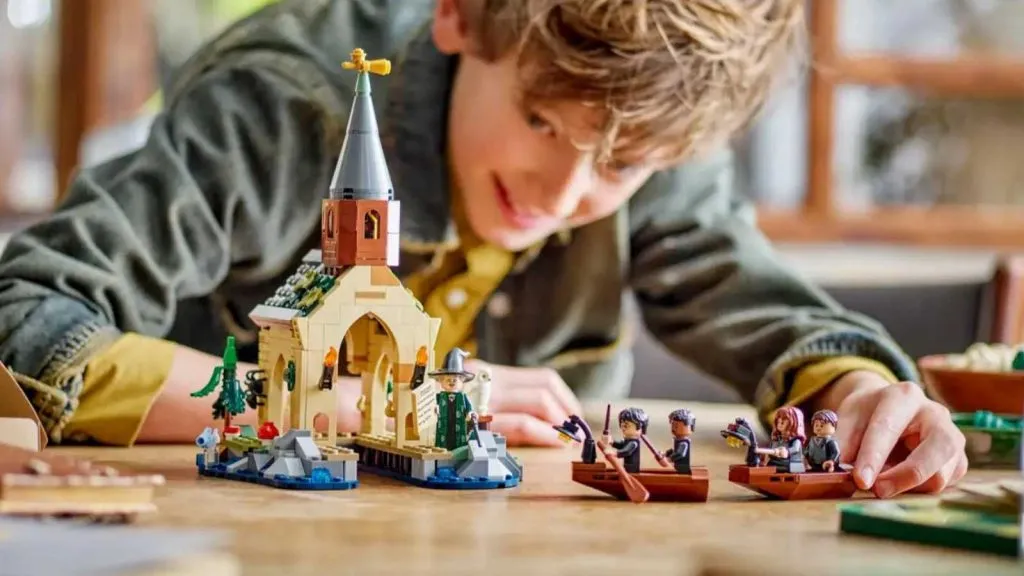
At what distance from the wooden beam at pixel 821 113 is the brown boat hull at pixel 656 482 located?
71.6 inches

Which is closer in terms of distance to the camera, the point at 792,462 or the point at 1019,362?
the point at 792,462

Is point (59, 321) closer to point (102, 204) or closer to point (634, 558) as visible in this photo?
point (102, 204)

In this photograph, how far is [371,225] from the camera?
0.96m

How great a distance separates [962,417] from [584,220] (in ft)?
1.27

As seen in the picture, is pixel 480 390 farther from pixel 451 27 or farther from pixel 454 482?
pixel 451 27

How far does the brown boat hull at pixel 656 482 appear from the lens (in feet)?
3.01

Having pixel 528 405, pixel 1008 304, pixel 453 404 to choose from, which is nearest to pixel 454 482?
pixel 453 404

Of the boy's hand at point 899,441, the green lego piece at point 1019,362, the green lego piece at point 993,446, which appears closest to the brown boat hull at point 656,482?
the boy's hand at point 899,441

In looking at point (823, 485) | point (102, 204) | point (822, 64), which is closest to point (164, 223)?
point (102, 204)

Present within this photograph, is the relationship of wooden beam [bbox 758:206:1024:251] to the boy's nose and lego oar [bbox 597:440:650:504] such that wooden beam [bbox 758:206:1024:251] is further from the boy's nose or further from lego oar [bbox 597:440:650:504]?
lego oar [bbox 597:440:650:504]

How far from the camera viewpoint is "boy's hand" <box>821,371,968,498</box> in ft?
3.17

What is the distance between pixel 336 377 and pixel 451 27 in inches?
19.3

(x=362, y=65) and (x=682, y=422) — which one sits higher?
(x=362, y=65)

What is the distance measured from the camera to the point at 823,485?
94cm
